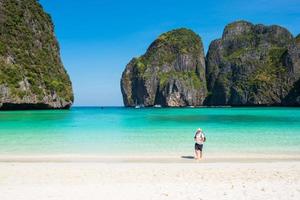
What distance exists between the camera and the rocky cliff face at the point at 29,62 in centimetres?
8269

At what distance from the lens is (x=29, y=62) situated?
92.1 meters

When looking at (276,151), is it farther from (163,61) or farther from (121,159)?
(163,61)

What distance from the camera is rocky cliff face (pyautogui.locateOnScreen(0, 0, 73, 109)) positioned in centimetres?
8269

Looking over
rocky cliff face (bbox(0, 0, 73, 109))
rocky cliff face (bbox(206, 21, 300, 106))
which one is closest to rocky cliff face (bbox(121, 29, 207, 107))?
rocky cliff face (bbox(206, 21, 300, 106))
